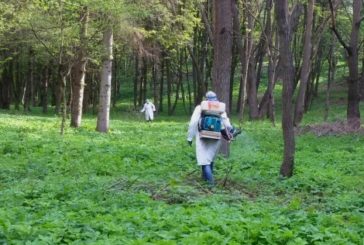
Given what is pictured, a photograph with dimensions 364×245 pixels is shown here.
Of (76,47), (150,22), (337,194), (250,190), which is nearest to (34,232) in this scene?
(250,190)

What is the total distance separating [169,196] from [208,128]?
2.18 m

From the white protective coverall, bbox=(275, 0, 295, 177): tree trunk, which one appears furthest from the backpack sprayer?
bbox=(275, 0, 295, 177): tree trunk

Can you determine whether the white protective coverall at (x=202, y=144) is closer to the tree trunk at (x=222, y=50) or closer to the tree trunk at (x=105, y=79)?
the tree trunk at (x=222, y=50)

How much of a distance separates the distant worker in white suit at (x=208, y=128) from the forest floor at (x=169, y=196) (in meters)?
0.43

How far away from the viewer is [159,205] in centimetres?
800

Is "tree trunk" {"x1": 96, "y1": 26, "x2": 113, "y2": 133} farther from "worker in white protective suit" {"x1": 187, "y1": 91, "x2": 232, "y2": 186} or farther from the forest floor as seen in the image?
"worker in white protective suit" {"x1": 187, "y1": 91, "x2": 232, "y2": 186}

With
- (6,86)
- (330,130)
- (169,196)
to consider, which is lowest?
(169,196)

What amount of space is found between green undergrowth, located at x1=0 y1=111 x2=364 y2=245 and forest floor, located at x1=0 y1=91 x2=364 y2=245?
0.05 feet

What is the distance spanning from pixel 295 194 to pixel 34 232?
519 cm

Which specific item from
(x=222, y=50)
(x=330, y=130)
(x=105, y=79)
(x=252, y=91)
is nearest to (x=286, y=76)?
(x=222, y=50)

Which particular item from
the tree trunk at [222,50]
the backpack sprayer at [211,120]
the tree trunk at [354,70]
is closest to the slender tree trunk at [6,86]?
the tree trunk at [354,70]

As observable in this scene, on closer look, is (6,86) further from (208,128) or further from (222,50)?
(208,128)

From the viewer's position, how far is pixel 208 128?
1065 cm

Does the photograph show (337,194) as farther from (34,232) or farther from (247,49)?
(247,49)
